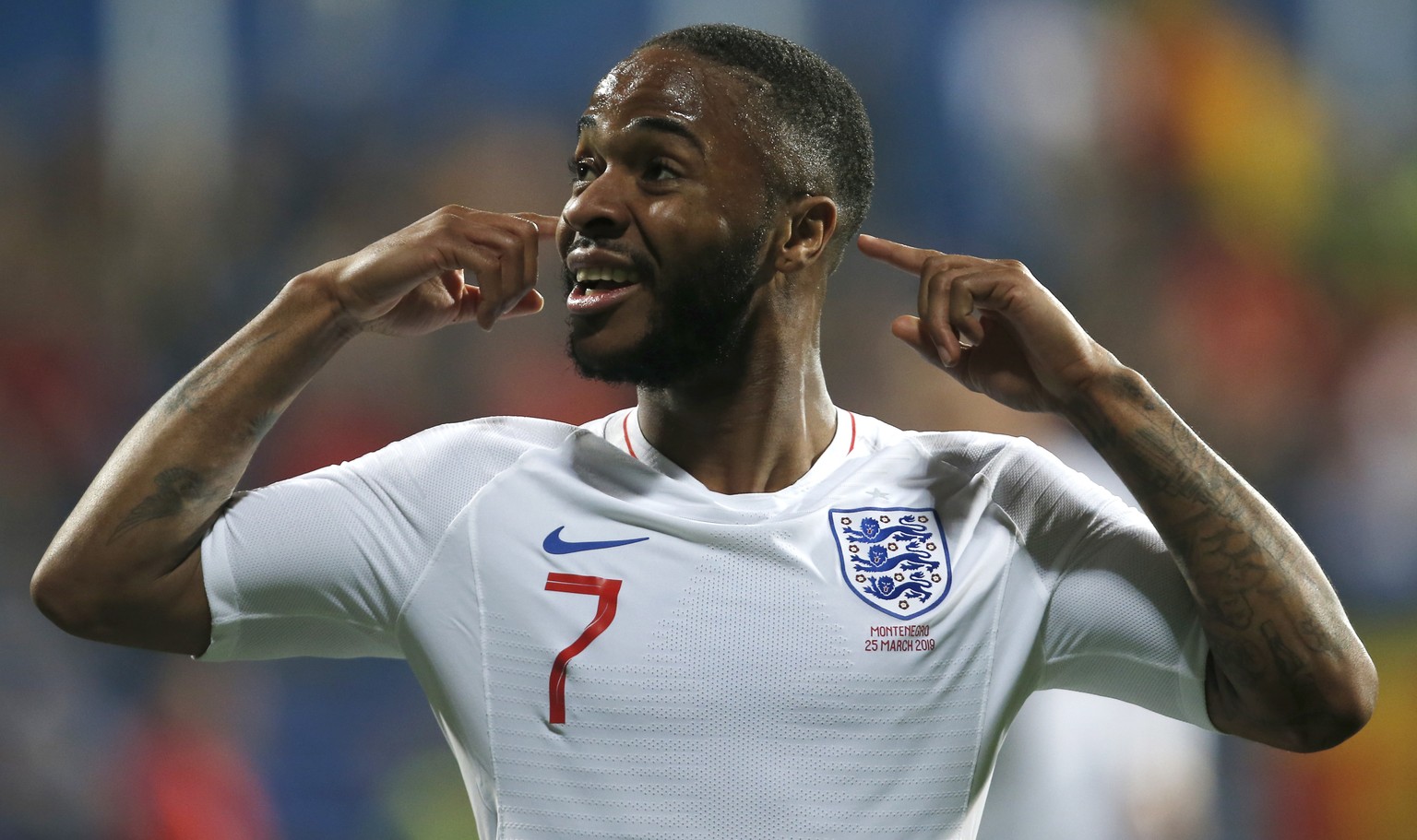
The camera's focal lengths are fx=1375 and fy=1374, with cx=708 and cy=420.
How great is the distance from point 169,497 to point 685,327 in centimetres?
79


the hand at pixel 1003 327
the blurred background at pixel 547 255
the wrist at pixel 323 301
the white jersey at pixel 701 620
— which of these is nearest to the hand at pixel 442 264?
the wrist at pixel 323 301

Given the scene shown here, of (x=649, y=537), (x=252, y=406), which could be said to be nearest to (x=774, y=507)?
(x=649, y=537)

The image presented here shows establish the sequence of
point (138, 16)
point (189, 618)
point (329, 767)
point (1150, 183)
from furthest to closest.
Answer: point (1150, 183)
point (138, 16)
point (329, 767)
point (189, 618)

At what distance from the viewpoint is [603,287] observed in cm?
214

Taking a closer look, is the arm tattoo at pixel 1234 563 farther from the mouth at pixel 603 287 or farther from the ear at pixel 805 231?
the mouth at pixel 603 287

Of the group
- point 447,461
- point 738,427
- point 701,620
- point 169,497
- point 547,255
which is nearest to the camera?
point 169,497

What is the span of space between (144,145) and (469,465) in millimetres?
3593

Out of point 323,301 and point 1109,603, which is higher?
point 323,301

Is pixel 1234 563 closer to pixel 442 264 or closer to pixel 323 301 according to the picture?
pixel 442 264

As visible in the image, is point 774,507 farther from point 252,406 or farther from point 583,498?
point 252,406

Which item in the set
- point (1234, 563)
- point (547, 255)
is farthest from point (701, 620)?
point (547, 255)

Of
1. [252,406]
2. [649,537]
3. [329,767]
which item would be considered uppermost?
[252,406]

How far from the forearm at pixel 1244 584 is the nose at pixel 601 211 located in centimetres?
74

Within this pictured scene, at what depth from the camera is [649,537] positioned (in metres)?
2.08
